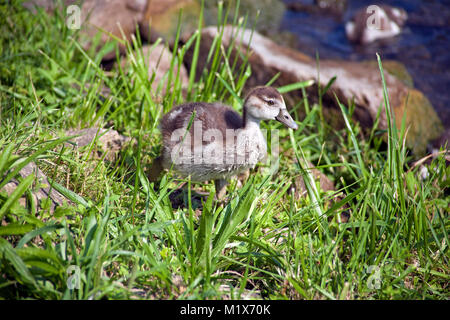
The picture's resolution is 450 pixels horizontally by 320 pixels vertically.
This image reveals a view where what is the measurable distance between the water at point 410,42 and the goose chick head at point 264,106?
3029 mm

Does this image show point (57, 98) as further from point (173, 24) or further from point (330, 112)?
point (330, 112)

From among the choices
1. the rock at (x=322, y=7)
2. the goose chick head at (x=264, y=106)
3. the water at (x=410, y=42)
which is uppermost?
the rock at (x=322, y=7)

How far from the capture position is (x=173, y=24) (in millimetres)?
5840

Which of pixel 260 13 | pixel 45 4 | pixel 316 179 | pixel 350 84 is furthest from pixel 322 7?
pixel 316 179

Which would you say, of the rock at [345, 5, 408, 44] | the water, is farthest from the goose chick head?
the rock at [345, 5, 408, 44]

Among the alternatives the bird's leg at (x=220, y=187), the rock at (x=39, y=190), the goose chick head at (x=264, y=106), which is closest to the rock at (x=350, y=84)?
the goose chick head at (x=264, y=106)

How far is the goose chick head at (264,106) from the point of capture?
3.48m

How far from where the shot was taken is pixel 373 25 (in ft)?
23.2

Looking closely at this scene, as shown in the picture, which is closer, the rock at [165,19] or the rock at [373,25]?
the rock at [165,19]

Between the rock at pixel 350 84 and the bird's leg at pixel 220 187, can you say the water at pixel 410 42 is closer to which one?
the rock at pixel 350 84

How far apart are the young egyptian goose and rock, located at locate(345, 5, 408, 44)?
178 inches

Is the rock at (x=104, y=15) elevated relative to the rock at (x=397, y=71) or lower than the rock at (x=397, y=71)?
elevated

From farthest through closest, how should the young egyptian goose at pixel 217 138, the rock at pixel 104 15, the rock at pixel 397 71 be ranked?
the rock at pixel 397 71
the rock at pixel 104 15
the young egyptian goose at pixel 217 138
